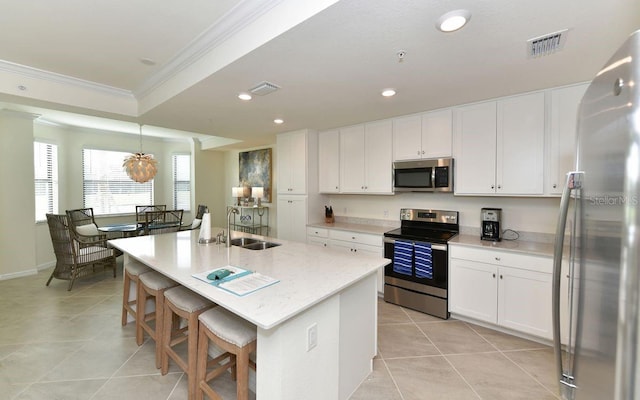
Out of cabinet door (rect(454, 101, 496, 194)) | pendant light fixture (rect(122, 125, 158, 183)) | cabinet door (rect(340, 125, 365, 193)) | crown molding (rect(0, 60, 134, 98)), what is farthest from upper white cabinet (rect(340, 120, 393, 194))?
pendant light fixture (rect(122, 125, 158, 183))

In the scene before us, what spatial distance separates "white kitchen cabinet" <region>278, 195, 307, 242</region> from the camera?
4.36 metres

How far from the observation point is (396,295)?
3.38m

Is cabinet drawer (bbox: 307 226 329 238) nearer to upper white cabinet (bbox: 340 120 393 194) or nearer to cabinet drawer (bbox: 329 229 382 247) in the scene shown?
cabinet drawer (bbox: 329 229 382 247)

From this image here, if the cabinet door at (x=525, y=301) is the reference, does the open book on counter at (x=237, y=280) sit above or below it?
above

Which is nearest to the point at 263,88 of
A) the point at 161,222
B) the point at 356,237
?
the point at 356,237

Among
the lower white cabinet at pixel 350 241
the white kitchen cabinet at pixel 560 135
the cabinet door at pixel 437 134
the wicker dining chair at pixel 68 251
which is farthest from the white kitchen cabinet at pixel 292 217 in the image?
the white kitchen cabinet at pixel 560 135

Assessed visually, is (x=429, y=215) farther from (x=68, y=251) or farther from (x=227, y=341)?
(x=68, y=251)

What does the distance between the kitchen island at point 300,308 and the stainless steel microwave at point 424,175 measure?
5.34 feet

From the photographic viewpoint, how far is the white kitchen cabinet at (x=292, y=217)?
4.36 metres

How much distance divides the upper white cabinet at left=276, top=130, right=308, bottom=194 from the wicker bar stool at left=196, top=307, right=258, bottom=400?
2.81 meters

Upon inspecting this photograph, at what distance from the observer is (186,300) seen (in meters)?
1.93

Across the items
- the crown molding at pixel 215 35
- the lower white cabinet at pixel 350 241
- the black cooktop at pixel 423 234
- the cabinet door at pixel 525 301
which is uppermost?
the crown molding at pixel 215 35

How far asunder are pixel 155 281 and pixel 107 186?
4.97 metres

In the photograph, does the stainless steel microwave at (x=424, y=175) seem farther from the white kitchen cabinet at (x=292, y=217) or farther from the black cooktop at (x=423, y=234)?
the white kitchen cabinet at (x=292, y=217)
